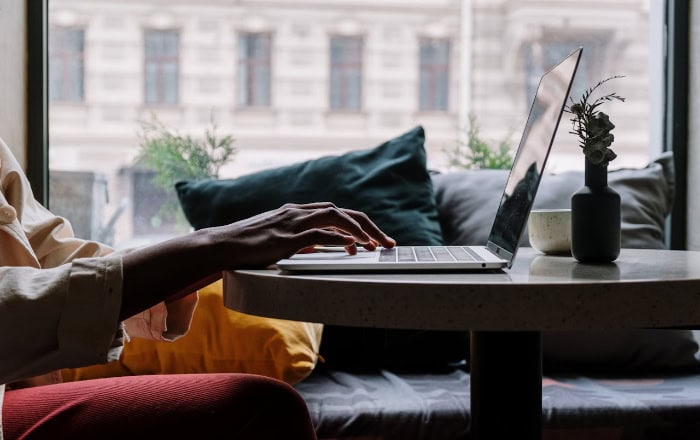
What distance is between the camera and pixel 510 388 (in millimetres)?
994

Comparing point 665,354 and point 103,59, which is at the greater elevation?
point 103,59

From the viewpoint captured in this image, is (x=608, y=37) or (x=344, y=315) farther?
(x=608, y=37)

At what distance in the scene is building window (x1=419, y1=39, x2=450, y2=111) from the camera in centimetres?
249

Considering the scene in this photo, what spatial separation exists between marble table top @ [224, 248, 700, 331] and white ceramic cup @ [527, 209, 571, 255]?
442 millimetres

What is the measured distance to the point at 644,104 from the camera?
249 cm

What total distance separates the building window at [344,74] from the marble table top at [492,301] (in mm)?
1723

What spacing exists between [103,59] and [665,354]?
1.81 m

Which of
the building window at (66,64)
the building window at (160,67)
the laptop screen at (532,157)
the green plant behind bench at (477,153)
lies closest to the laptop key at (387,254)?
the laptop screen at (532,157)

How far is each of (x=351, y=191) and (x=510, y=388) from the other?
1.03 meters

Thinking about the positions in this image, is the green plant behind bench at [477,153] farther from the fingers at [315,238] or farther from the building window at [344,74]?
the fingers at [315,238]

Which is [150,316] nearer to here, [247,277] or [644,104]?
[247,277]

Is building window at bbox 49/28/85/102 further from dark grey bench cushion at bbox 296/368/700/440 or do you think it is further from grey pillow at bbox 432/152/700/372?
dark grey bench cushion at bbox 296/368/700/440

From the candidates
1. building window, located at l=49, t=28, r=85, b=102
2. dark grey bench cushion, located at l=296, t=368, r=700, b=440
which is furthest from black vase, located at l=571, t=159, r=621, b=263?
building window, located at l=49, t=28, r=85, b=102

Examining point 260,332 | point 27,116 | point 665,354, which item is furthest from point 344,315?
point 27,116
